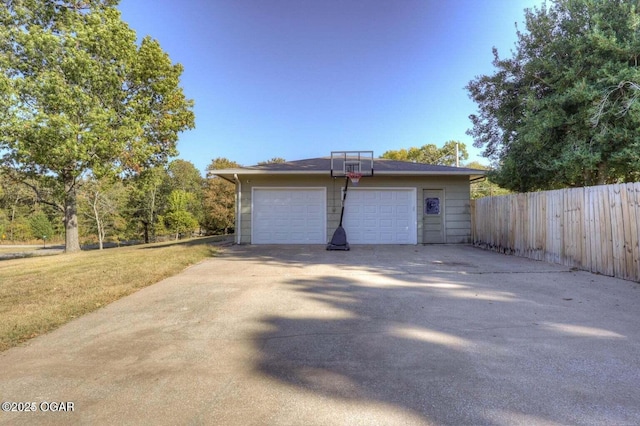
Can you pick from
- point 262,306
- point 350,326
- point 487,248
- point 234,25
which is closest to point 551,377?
point 350,326

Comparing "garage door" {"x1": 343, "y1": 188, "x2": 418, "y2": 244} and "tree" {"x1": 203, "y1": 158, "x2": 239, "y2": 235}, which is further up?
"tree" {"x1": 203, "y1": 158, "x2": 239, "y2": 235}

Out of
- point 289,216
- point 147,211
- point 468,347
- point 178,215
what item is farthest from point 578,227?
point 147,211

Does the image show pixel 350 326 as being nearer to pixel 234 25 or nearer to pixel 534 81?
pixel 534 81

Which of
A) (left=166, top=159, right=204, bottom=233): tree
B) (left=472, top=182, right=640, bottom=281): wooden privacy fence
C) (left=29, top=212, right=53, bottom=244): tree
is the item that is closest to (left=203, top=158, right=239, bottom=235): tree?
(left=166, top=159, right=204, bottom=233): tree

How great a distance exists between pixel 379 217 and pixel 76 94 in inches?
490

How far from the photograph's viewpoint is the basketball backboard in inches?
443

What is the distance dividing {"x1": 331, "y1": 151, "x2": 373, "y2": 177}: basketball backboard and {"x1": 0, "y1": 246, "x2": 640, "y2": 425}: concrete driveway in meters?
6.60

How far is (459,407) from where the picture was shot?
2.02 meters

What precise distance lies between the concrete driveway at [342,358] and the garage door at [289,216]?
21.5 ft

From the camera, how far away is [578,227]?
22.3 feet

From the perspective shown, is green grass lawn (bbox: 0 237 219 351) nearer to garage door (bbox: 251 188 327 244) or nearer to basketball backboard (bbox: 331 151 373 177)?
garage door (bbox: 251 188 327 244)

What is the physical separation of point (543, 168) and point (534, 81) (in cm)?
254

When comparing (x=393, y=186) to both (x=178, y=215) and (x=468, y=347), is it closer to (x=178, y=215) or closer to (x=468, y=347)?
(x=468, y=347)

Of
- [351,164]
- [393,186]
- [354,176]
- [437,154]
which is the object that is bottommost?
[393,186]
